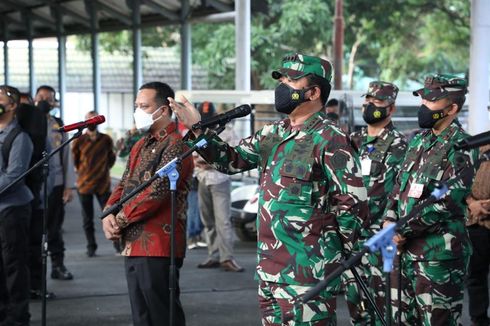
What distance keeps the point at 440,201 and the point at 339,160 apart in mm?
1204

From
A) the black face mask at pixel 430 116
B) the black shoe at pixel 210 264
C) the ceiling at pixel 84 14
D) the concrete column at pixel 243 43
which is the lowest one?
the black shoe at pixel 210 264

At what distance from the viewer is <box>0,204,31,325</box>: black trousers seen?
789 centimetres

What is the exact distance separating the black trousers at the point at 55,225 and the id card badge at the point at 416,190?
5635 millimetres

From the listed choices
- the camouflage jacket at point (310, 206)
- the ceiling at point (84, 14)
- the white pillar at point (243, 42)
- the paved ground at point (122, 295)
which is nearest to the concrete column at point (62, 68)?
the ceiling at point (84, 14)

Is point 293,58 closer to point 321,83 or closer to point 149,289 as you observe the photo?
point 321,83

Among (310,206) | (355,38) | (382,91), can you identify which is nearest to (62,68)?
(355,38)

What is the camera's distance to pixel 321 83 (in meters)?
5.27

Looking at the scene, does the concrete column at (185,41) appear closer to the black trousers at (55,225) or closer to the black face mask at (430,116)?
the black trousers at (55,225)

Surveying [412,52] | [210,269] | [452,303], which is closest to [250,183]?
[210,269]

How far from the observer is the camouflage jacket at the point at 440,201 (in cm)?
598

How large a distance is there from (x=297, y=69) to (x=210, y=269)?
6.93 metres

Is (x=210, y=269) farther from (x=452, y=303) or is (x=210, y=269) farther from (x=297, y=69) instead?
(x=297, y=69)

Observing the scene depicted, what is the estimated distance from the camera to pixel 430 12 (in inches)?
1335

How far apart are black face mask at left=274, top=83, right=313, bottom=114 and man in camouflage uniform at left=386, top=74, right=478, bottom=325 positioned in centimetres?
121
